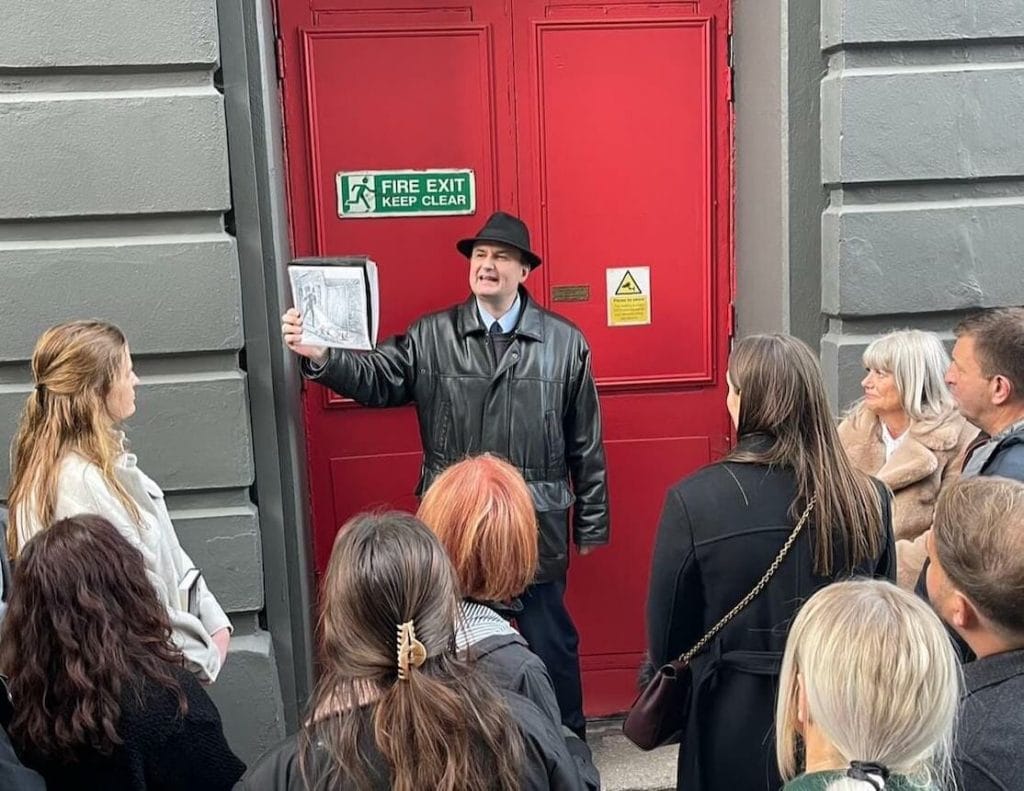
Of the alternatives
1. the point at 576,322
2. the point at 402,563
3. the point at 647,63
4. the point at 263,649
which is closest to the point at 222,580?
the point at 263,649

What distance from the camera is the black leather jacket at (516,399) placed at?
12.6 feet

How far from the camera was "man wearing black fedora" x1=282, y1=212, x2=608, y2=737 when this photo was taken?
12.5 ft

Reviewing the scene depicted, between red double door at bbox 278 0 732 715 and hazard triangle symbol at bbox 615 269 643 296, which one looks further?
hazard triangle symbol at bbox 615 269 643 296

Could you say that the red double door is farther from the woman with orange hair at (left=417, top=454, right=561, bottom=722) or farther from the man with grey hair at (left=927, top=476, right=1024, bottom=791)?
the man with grey hair at (left=927, top=476, right=1024, bottom=791)

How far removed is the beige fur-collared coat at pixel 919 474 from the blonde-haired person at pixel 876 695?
1.62m

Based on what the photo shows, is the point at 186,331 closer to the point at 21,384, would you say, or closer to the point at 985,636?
the point at 21,384

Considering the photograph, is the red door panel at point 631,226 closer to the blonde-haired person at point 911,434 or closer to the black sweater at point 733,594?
the blonde-haired person at point 911,434

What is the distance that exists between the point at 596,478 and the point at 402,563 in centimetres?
223

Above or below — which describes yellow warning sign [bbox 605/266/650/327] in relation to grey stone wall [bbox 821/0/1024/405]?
below

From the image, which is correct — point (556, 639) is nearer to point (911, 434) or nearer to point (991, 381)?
point (911, 434)

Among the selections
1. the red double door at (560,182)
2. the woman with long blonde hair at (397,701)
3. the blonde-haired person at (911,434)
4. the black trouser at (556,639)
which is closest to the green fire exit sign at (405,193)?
the red double door at (560,182)

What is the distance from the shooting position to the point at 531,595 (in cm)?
381

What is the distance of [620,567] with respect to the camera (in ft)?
14.6

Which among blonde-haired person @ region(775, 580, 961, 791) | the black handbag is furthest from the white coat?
blonde-haired person @ region(775, 580, 961, 791)
